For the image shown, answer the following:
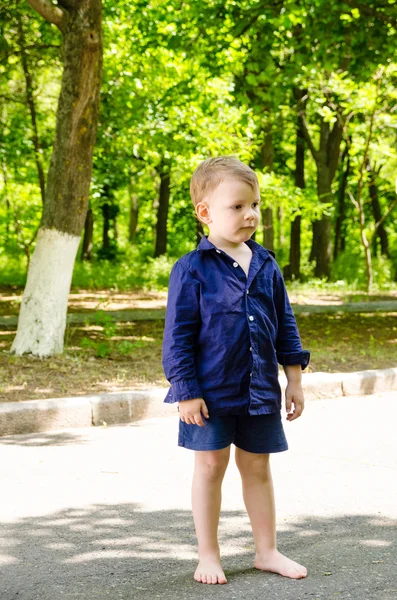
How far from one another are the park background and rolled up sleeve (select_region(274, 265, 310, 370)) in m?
4.11

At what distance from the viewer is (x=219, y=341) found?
3.33 metres

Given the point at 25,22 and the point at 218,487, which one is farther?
the point at 25,22

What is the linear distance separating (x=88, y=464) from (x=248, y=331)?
8.36 feet

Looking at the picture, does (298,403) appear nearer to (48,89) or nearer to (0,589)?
(0,589)

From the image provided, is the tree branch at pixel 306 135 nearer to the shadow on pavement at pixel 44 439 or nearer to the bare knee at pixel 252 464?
the shadow on pavement at pixel 44 439

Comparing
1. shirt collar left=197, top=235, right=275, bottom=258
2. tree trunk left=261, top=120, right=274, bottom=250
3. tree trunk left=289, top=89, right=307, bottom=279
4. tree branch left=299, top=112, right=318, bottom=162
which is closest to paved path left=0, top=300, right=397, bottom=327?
tree trunk left=261, top=120, right=274, bottom=250

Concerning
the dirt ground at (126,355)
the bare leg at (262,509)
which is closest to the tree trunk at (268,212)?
the dirt ground at (126,355)

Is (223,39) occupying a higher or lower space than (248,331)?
higher

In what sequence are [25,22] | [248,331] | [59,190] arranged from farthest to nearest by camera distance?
[25,22] < [59,190] < [248,331]

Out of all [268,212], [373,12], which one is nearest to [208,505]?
[373,12]

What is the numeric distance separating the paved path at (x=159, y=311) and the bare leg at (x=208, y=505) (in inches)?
357

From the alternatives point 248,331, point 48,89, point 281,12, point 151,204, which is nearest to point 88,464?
point 248,331

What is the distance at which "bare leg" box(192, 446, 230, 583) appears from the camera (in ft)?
11.2

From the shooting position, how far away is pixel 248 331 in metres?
3.35
